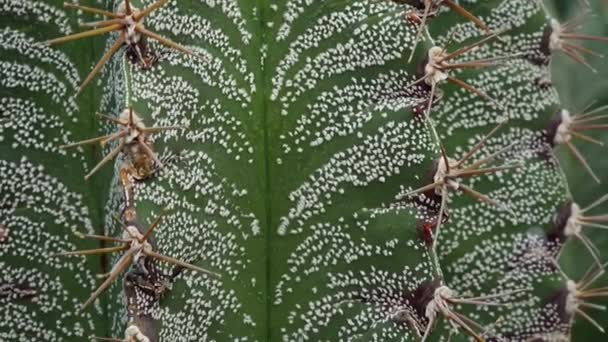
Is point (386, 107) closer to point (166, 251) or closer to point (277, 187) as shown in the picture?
point (277, 187)

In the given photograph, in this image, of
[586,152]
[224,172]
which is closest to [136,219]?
[224,172]

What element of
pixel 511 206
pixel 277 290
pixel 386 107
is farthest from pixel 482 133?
pixel 277 290

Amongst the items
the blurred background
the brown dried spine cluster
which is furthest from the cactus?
the blurred background

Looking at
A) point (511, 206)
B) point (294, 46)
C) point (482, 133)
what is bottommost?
point (511, 206)

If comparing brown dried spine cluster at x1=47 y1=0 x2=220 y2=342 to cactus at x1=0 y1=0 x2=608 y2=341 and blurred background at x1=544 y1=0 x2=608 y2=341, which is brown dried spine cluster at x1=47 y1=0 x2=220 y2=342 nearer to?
cactus at x1=0 y1=0 x2=608 y2=341

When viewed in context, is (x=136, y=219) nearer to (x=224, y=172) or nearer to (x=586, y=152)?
(x=224, y=172)
